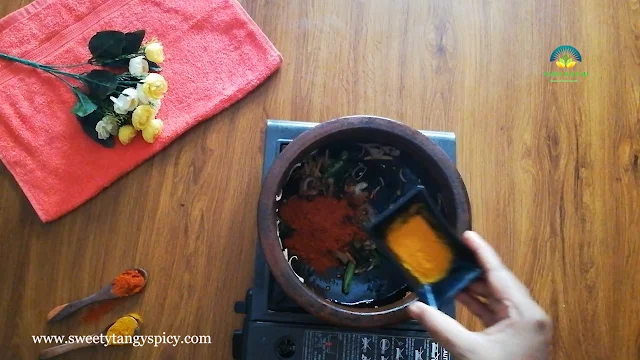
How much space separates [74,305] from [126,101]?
1.24 ft

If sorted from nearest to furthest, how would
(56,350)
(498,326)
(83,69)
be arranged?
(498,326) < (56,350) < (83,69)

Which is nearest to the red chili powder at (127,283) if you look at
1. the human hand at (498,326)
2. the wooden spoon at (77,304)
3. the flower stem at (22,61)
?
the wooden spoon at (77,304)

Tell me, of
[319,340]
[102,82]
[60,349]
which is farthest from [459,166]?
[60,349]

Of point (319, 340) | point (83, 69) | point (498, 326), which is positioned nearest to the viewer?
point (498, 326)

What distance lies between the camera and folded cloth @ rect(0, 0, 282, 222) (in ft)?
3.34

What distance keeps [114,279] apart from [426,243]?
1.97 feet

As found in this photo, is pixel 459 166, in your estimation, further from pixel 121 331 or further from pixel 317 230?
pixel 121 331

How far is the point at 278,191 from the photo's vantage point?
2.34 ft

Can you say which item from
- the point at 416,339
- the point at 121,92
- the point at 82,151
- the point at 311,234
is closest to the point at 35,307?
the point at 82,151

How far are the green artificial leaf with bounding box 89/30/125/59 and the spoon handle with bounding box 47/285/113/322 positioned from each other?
43 cm

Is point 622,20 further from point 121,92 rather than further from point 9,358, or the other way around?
point 9,358

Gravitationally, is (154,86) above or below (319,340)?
above

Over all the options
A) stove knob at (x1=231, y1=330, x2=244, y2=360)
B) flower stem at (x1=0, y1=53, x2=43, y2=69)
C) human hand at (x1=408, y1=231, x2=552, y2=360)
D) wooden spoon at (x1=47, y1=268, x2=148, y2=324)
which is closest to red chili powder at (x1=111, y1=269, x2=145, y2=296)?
wooden spoon at (x1=47, y1=268, x2=148, y2=324)

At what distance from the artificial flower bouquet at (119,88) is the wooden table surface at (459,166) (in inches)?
3.1
